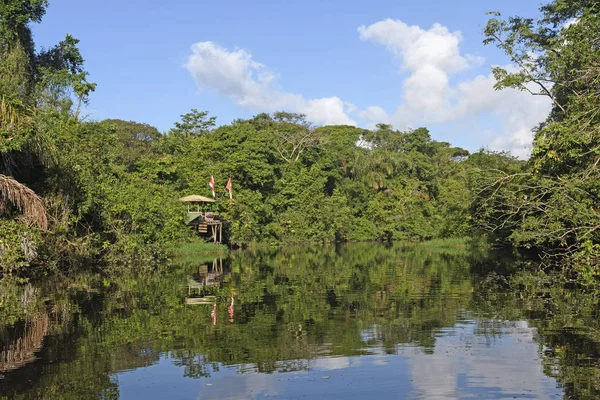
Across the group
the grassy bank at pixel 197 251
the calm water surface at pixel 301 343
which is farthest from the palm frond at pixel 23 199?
the grassy bank at pixel 197 251

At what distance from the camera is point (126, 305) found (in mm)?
13938

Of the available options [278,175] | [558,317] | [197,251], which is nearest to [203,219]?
[197,251]

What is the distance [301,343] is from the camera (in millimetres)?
9133

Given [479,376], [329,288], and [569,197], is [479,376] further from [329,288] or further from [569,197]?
[569,197]

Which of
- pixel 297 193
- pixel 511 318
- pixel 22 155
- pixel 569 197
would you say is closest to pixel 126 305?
pixel 511 318

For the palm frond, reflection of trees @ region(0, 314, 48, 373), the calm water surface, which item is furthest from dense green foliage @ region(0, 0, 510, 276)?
reflection of trees @ region(0, 314, 48, 373)

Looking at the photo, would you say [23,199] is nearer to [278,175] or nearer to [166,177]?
[166,177]

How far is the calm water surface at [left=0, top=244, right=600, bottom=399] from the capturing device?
678 centimetres

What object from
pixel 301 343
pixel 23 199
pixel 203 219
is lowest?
pixel 301 343

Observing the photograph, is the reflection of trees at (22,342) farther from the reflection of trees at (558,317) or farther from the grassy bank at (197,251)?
the grassy bank at (197,251)

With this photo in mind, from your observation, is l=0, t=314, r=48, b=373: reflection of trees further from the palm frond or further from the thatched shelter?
the thatched shelter

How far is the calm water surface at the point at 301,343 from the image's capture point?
6781mm

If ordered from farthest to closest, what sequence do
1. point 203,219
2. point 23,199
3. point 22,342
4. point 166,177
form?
point 166,177, point 203,219, point 23,199, point 22,342

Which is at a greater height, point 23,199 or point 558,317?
point 23,199
